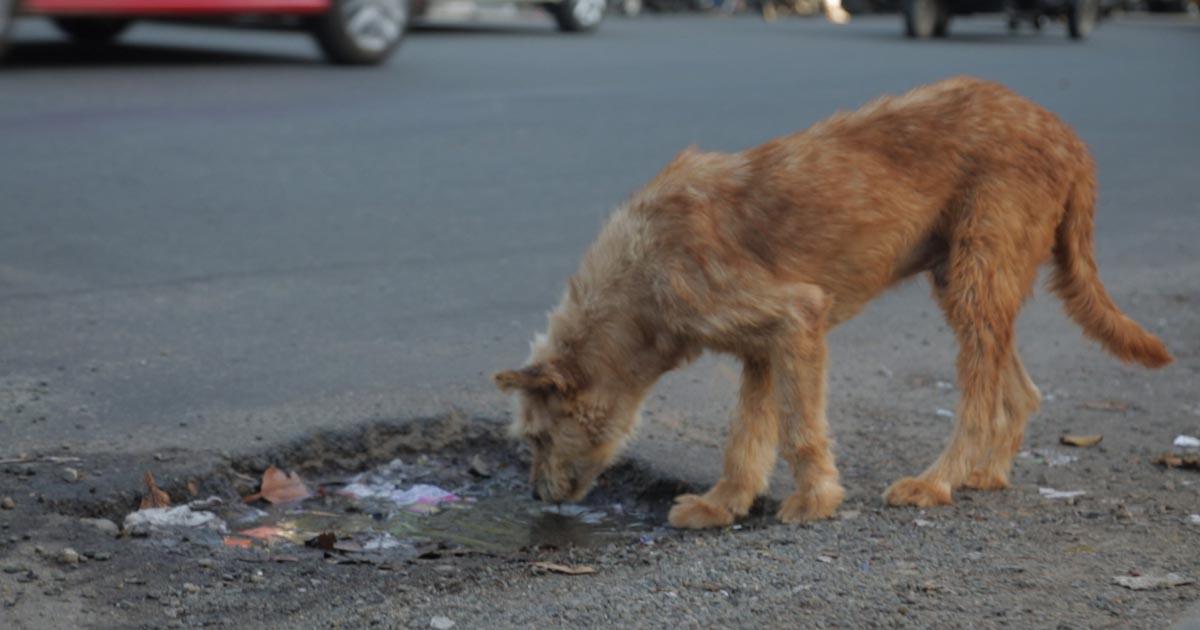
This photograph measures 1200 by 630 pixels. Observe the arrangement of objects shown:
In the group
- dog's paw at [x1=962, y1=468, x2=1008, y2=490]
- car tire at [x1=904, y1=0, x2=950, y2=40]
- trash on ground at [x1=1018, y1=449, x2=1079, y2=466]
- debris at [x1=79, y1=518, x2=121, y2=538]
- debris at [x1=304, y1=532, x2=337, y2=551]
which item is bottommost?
trash on ground at [x1=1018, y1=449, x2=1079, y2=466]

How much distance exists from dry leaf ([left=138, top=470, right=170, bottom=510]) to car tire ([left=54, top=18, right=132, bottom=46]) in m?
12.8

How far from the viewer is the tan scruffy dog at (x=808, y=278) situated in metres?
5.21

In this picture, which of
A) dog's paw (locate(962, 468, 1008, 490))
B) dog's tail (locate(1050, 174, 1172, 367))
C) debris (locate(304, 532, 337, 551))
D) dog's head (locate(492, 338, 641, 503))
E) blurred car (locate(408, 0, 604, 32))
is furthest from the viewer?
blurred car (locate(408, 0, 604, 32))

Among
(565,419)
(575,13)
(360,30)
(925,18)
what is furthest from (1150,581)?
(925,18)

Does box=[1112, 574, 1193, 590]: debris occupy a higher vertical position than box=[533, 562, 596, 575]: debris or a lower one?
higher

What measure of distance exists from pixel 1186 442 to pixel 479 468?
2.71 metres

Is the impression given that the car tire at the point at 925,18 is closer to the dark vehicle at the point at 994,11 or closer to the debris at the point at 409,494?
the dark vehicle at the point at 994,11

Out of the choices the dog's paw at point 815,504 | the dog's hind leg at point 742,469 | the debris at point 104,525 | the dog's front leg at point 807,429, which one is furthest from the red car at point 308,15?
the dog's paw at point 815,504

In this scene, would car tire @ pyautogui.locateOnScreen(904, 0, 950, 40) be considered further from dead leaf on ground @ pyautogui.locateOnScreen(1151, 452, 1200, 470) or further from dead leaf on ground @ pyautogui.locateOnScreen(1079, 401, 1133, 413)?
dead leaf on ground @ pyautogui.locateOnScreen(1151, 452, 1200, 470)

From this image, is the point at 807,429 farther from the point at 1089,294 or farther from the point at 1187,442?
the point at 1187,442

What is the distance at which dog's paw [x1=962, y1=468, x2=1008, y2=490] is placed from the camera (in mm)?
5574

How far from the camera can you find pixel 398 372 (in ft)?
22.0

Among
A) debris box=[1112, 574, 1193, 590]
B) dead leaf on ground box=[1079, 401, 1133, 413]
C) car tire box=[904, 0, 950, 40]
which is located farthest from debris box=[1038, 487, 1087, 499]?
car tire box=[904, 0, 950, 40]

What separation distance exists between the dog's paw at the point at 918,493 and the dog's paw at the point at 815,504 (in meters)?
0.23
